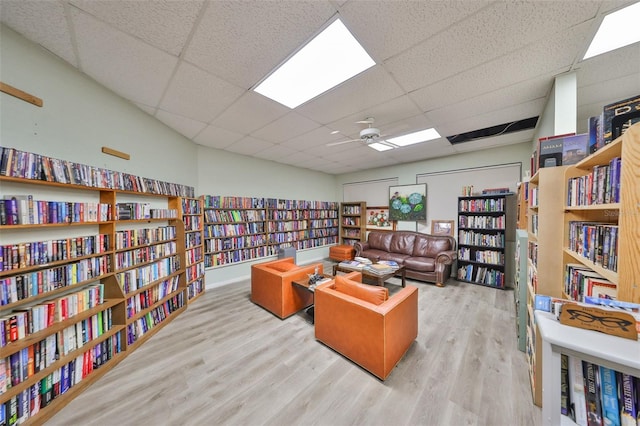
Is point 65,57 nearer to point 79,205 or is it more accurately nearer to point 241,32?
point 79,205

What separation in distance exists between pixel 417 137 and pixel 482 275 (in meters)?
2.90

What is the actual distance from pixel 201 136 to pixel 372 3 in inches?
121

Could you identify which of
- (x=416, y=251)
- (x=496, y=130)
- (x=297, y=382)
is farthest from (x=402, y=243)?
(x=297, y=382)

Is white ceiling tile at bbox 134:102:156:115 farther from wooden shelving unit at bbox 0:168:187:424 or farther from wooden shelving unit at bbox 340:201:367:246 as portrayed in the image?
wooden shelving unit at bbox 340:201:367:246

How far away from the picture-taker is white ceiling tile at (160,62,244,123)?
1.87 metres

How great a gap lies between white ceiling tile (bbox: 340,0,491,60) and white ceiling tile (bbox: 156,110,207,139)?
2.39m

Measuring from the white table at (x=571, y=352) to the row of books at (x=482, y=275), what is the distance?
3659 mm

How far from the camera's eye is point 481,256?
3963mm

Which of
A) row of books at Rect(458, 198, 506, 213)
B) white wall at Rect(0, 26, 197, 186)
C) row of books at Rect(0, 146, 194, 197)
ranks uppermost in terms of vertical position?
white wall at Rect(0, 26, 197, 186)

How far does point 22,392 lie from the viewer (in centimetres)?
134

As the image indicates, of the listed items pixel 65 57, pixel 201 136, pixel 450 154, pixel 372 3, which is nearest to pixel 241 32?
pixel 372 3


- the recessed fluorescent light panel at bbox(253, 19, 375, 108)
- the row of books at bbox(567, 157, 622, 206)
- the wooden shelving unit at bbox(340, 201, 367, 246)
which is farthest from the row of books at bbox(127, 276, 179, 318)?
the wooden shelving unit at bbox(340, 201, 367, 246)

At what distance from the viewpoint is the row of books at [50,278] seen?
4.32ft

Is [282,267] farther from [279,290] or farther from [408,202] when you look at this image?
[408,202]
